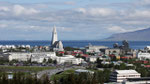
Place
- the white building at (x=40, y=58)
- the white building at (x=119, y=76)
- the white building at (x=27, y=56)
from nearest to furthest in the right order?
the white building at (x=119, y=76)
the white building at (x=40, y=58)
the white building at (x=27, y=56)

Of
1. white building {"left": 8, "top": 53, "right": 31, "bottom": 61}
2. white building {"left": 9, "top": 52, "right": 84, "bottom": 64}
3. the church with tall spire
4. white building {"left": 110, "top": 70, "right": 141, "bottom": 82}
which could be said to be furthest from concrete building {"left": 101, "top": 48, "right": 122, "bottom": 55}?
white building {"left": 110, "top": 70, "right": 141, "bottom": 82}

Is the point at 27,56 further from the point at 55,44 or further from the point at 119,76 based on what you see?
the point at 119,76

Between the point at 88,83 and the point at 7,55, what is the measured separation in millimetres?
59983

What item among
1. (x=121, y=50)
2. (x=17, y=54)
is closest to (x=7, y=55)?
(x=17, y=54)

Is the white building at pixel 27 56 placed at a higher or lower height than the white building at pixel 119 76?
lower

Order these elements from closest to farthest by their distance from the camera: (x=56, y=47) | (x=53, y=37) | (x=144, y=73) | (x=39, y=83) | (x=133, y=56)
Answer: (x=39, y=83) → (x=144, y=73) → (x=133, y=56) → (x=56, y=47) → (x=53, y=37)

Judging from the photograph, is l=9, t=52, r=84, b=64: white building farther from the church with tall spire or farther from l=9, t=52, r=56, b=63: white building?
the church with tall spire

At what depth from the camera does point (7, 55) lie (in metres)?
95.4

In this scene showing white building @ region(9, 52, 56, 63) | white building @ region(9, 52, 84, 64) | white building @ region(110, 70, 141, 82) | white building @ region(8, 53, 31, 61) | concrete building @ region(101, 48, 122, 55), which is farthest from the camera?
concrete building @ region(101, 48, 122, 55)

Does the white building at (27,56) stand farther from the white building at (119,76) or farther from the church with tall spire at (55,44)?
the white building at (119,76)

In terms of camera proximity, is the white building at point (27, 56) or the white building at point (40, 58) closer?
the white building at point (40, 58)

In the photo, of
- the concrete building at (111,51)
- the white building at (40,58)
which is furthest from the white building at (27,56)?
the concrete building at (111,51)

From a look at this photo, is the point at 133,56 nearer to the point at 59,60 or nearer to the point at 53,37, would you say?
the point at 59,60

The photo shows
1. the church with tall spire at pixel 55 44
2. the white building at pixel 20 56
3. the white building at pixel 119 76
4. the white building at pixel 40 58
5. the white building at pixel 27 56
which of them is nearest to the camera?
the white building at pixel 119 76
